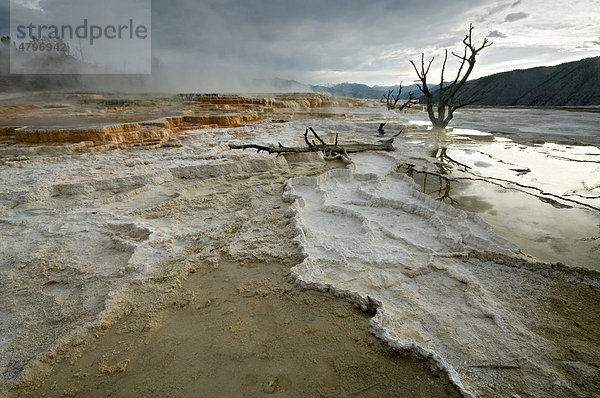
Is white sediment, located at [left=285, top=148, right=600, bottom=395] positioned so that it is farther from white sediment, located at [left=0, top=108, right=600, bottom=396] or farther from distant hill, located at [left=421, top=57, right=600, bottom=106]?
distant hill, located at [left=421, top=57, right=600, bottom=106]

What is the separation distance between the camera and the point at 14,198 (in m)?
4.11

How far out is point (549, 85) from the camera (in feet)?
113

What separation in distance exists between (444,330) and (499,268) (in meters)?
1.20

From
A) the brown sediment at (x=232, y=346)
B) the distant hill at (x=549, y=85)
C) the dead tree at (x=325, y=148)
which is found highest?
the distant hill at (x=549, y=85)

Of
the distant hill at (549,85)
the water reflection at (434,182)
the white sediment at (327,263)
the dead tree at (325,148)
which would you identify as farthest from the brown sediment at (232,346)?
the distant hill at (549,85)

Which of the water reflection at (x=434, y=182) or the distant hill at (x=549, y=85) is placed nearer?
the water reflection at (x=434, y=182)

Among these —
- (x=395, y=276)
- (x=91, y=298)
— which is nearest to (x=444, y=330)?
(x=395, y=276)

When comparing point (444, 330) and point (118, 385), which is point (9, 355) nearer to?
point (118, 385)

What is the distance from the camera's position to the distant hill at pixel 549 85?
30.0 meters

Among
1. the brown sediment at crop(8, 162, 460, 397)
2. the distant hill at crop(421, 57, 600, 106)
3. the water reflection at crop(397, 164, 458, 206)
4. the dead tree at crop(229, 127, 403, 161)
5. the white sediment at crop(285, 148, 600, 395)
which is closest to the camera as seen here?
the brown sediment at crop(8, 162, 460, 397)

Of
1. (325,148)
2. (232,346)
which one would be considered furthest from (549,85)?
(232,346)

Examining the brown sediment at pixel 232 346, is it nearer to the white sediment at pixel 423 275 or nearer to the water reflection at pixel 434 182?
the white sediment at pixel 423 275

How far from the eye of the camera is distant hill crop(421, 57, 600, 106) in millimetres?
30016

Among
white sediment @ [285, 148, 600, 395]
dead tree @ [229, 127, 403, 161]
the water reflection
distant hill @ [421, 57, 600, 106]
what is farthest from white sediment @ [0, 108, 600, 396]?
distant hill @ [421, 57, 600, 106]
